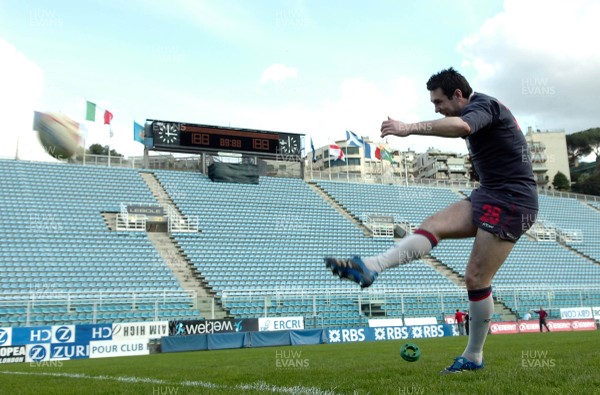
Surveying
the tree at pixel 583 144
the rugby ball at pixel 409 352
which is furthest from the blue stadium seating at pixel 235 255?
the tree at pixel 583 144

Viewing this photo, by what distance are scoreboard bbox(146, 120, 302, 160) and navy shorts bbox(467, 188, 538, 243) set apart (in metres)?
32.6

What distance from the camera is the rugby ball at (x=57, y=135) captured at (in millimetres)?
34875

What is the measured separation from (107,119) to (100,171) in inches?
175

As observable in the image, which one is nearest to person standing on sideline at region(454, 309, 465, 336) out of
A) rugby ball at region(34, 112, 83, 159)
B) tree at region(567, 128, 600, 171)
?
rugby ball at region(34, 112, 83, 159)

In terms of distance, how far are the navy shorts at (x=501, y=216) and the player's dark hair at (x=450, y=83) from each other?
956 mm

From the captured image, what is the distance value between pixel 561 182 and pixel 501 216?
87.6 meters

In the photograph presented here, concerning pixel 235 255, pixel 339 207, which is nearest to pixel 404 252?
pixel 235 255

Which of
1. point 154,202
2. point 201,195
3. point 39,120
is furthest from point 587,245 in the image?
point 39,120

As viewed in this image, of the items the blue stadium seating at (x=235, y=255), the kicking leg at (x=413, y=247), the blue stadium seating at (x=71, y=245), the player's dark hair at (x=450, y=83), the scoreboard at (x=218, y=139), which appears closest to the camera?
the kicking leg at (x=413, y=247)

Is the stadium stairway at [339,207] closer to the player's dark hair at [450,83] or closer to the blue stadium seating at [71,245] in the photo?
the blue stadium seating at [71,245]

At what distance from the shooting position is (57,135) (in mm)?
35156

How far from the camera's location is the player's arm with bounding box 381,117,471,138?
13.4 ft

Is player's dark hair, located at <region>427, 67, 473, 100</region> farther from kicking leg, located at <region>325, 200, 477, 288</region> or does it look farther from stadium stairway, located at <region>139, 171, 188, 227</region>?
stadium stairway, located at <region>139, 171, 188, 227</region>

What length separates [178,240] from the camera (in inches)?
1154
